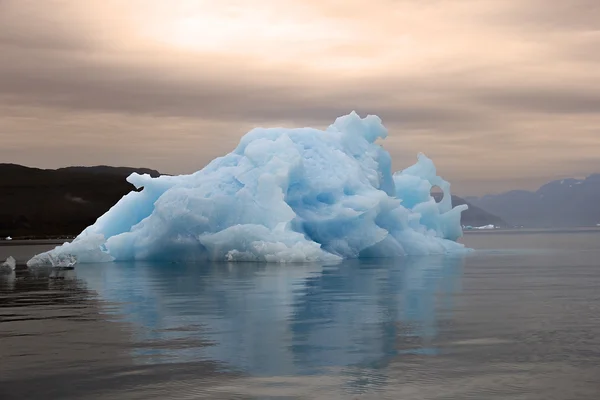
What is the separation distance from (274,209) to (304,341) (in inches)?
1071

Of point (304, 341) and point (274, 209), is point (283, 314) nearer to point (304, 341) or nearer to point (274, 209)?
point (304, 341)

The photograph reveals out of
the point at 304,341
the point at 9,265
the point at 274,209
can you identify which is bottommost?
the point at 304,341

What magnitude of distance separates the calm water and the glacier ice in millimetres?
14216

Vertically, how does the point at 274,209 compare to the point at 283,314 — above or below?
above

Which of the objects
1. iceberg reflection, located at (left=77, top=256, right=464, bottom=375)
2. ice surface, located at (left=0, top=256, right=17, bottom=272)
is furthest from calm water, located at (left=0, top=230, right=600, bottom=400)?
ice surface, located at (left=0, top=256, right=17, bottom=272)

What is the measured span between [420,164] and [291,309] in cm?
3919

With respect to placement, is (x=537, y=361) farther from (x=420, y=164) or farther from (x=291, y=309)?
(x=420, y=164)

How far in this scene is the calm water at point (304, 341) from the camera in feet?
32.5

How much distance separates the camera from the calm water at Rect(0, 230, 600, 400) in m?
9.91

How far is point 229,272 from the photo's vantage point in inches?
1330

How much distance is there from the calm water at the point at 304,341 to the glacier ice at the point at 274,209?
14.2m

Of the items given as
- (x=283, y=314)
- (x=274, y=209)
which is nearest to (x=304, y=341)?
(x=283, y=314)

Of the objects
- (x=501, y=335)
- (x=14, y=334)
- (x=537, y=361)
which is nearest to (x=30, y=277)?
(x=14, y=334)

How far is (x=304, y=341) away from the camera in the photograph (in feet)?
44.6
